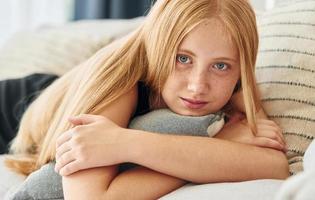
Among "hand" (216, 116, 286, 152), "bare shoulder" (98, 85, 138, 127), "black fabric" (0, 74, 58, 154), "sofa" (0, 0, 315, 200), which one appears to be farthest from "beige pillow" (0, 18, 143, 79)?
"hand" (216, 116, 286, 152)

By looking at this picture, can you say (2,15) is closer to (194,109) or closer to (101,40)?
(101,40)

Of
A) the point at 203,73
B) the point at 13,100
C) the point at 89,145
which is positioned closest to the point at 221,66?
the point at 203,73

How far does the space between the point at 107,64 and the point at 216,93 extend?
21 centimetres

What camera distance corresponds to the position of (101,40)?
158 centimetres

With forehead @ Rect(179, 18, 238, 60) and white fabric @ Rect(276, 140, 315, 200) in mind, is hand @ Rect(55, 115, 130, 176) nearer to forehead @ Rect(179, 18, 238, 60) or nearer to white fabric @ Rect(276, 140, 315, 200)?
forehead @ Rect(179, 18, 238, 60)

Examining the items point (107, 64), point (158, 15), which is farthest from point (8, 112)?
point (158, 15)

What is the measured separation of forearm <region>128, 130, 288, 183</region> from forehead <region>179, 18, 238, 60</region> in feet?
0.48

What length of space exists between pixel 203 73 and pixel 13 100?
660 millimetres

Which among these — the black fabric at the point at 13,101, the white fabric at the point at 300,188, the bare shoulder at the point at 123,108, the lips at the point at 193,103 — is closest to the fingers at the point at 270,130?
the lips at the point at 193,103

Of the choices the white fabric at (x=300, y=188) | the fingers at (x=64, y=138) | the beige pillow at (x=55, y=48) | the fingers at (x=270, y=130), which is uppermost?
the white fabric at (x=300, y=188)

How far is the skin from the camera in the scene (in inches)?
33.2

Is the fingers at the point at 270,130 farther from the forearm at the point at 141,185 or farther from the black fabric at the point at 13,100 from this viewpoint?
the black fabric at the point at 13,100

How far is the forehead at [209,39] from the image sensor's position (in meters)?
0.90

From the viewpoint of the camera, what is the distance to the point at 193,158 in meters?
0.85
